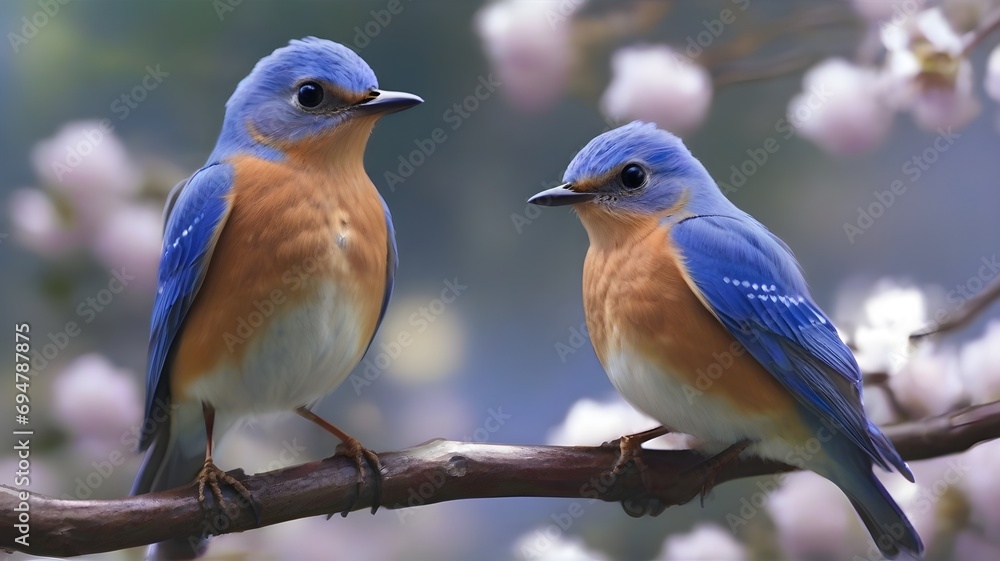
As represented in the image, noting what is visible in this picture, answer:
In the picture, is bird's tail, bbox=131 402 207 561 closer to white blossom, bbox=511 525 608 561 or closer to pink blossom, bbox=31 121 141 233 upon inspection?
pink blossom, bbox=31 121 141 233

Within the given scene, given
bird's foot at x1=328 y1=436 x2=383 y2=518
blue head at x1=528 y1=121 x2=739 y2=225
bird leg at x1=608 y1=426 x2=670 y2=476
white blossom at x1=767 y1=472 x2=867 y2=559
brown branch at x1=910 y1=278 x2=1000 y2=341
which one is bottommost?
white blossom at x1=767 y1=472 x2=867 y2=559

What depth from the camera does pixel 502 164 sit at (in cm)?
167

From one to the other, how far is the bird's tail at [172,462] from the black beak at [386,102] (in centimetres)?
52

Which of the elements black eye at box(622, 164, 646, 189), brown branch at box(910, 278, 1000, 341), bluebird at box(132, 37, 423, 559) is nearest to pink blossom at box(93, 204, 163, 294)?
bluebird at box(132, 37, 423, 559)

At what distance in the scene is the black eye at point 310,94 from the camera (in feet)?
4.00

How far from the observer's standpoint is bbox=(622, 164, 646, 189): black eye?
1297 millimetres

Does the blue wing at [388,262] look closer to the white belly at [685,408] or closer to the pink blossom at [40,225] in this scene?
the white belly at [685,408]

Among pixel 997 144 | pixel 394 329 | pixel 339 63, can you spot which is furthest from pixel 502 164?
pixel 997 144

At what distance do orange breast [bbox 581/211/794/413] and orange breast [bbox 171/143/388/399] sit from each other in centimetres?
34

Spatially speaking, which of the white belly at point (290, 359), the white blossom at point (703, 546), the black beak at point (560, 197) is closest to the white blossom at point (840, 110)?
the black beak at point (560, 197)

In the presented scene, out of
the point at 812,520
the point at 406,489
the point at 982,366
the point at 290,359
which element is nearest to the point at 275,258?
the point at 290,359

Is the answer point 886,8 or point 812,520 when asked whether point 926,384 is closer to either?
point 812,520

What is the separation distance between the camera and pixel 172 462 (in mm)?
1320

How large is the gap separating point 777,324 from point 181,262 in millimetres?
835
